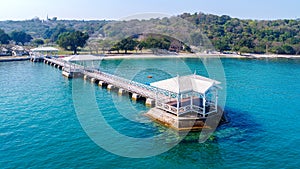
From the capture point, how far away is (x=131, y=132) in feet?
88.4

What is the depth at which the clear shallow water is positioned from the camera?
2162 centimetres

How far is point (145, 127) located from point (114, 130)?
3.10 metres

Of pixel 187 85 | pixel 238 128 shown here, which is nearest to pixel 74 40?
pixel 187 85

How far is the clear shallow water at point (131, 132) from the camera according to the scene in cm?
2162

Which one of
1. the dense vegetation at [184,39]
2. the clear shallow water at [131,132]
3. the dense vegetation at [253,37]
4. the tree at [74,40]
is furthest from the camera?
the dense vegetation at [253,37]

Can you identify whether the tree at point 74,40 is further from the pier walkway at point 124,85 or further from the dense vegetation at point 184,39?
the pier walkway at point 124,85

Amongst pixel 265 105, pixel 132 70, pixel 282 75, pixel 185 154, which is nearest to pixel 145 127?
pixel 185 154

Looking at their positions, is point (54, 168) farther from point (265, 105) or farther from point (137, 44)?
point (137, 44)

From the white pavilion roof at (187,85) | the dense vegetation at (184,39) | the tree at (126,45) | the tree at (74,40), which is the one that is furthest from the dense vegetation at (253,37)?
the white pavilion roof at (187,85)

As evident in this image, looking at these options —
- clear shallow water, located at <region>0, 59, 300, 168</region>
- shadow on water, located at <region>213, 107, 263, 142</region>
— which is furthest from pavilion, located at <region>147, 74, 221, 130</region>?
shadow on water, located at <region>213, 107, 263, 142</region>

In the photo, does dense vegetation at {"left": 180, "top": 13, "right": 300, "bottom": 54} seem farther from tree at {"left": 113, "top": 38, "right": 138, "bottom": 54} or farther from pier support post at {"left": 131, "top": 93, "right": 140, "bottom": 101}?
pier support post at {"left": 131, "top": 93, "right": 140, "bottom": 101}

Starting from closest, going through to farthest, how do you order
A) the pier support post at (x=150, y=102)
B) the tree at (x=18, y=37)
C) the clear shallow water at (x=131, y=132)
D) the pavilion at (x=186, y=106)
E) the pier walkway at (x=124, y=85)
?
the clear shallow water at (x=131, y=132), the pavilion at (x=186, y=106), the pier support post at (x=150, y=102), the pier walkway at (x=124, y=85), the tree at (x=18, y=37)

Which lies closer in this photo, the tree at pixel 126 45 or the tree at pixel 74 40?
the tree at pixel 74 40

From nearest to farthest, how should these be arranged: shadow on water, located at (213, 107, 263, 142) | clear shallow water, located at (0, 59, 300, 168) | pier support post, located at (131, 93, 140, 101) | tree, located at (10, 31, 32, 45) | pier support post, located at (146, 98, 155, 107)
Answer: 1. clear shallow water, located at (0, 59, 300, 168)
2. shadow on water, located at (213, 107, 263, 142)
3. pier support post, located at (146, 98, 155, 107)
4. pier support post, located at (131, 93, 140, 101)
5. tree, located at (10, 31, 32, 45)
